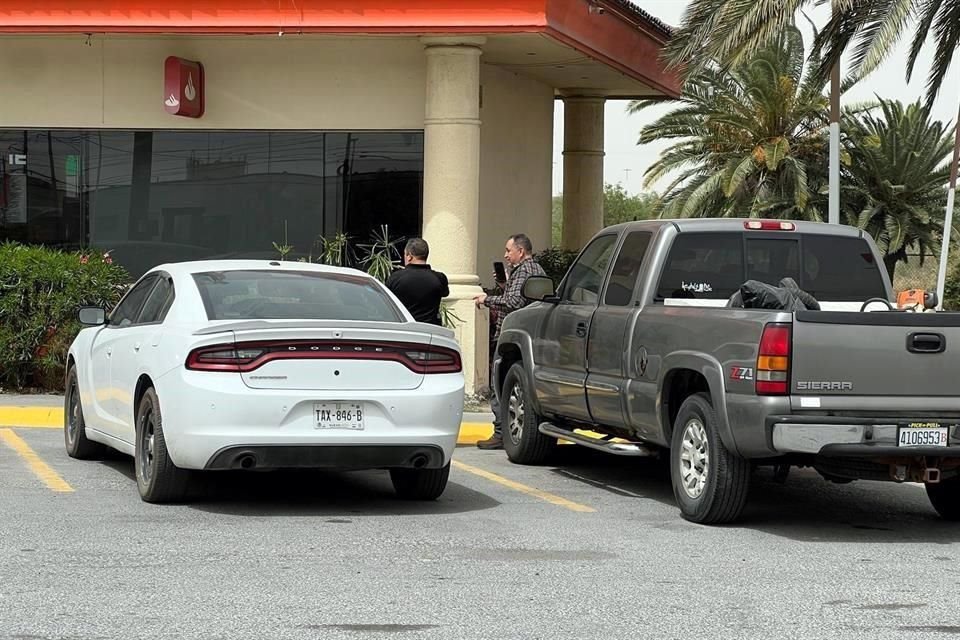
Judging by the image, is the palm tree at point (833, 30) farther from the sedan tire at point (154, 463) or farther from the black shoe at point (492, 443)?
the sedan tire at point (154, 463)

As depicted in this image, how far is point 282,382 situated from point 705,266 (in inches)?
127

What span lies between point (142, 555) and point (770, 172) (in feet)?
111

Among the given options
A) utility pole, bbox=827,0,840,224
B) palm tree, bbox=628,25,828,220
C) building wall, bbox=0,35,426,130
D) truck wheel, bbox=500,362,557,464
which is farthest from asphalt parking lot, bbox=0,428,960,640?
palm tree, bbox=628,25,828,220

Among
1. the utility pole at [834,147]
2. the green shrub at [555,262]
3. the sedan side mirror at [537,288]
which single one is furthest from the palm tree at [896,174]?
the sedan side mirror at [537,288]

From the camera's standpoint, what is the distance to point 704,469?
9.50m

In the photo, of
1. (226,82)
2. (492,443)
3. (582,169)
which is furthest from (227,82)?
(492,443)

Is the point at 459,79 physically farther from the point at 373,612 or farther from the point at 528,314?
the point at 373,612

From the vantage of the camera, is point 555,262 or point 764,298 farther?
point 555,262

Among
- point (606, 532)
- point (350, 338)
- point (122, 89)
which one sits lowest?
point (606, 532)

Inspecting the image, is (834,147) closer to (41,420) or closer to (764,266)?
(764,266)

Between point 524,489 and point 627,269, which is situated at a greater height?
point 627,269

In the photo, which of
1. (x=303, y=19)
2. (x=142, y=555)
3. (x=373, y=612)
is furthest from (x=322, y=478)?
(x=303, y=19)

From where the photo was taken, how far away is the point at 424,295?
44.4ft

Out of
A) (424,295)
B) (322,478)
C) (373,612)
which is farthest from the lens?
(424,295)
